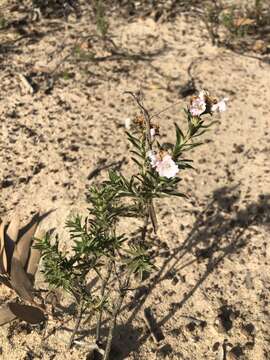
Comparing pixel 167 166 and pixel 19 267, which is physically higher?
pixel 167 166

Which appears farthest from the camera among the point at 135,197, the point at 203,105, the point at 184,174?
the point at 184,174

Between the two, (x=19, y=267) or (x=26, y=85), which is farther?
(x=26, y=85)

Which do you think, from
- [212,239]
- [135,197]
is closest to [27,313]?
[135,197]

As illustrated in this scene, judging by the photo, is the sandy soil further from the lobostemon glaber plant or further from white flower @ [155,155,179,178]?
white flower @ [155,155,179,178]

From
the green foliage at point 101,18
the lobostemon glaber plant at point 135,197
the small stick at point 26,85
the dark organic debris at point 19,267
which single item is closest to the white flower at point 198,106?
the lobostemon glaber plant at point 135,197

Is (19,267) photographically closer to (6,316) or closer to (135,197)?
(6,316)

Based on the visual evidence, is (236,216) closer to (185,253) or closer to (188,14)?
(185,253)
